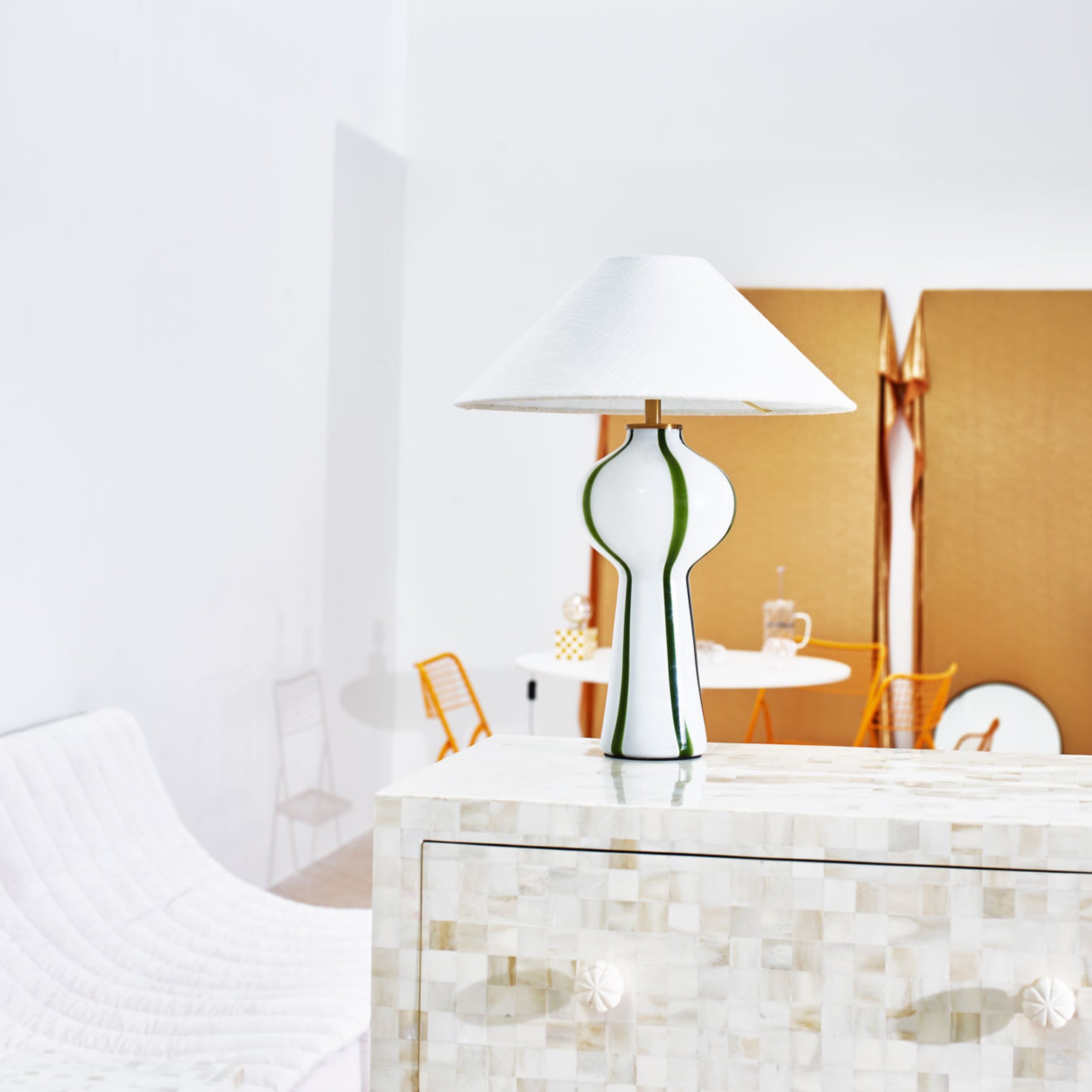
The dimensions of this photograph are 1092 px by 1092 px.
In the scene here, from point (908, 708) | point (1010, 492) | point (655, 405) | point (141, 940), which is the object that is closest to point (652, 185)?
point (1010, 492)

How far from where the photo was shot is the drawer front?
44.8 inches

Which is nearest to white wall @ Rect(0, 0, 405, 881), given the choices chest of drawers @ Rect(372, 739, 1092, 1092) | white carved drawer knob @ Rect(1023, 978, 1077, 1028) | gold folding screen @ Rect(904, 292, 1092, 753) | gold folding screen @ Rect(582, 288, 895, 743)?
gold folding screen @ Rect(582, 288, 895, 743)

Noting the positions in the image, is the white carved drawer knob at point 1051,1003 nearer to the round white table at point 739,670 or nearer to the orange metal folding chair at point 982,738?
the round white table at point 739,670

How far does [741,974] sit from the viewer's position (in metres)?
1.18

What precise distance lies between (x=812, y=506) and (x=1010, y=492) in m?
0.87

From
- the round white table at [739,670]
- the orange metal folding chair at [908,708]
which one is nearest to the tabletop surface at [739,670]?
the round white table at [739,670]

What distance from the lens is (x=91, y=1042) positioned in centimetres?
247

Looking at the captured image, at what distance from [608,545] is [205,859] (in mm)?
2291

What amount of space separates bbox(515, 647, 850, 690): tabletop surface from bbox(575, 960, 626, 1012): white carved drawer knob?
317 cm

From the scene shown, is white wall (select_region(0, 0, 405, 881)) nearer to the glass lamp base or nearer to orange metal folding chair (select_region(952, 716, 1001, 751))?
the glass lamp base

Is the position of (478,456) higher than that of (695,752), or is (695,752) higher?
(478,456)

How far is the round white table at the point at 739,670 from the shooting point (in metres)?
4.52

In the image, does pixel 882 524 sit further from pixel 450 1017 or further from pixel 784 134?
pixel 450 1017

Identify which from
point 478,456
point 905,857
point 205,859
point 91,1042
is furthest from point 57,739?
point 478,456
